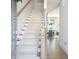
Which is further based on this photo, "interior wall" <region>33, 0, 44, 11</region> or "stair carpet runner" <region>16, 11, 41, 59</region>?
"interior wall" <region>33, 0, 44, 11</region>

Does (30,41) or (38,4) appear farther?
(38,4)

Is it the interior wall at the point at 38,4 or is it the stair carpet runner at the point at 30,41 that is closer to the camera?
the stair carpet runner at the point at 30,41

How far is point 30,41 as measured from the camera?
4883 millimetres

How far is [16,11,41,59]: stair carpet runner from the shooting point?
3749mm

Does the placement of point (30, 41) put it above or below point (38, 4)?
below

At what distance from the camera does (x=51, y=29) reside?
397 inches

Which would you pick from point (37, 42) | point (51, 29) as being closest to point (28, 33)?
point (37, 42)

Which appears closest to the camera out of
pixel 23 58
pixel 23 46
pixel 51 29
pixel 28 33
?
pixel 23 58

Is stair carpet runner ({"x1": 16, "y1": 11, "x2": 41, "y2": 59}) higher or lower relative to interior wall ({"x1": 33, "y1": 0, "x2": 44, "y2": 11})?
lower

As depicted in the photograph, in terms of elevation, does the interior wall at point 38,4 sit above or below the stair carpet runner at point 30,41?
above

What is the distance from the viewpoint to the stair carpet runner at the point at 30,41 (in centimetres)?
375

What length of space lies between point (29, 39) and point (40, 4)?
14.4 feet
